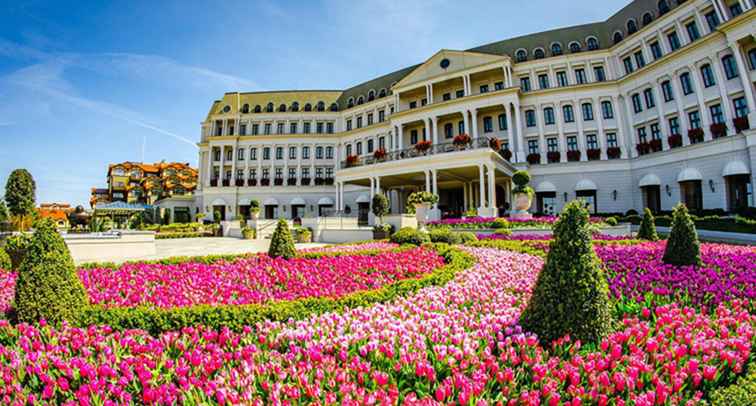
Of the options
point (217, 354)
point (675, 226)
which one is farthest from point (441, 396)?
point (675, 226)

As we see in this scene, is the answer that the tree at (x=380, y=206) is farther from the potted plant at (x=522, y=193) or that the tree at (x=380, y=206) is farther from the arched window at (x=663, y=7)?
the arched window at (x=663, y=7)

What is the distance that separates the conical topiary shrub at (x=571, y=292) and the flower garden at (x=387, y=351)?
0.11 meters

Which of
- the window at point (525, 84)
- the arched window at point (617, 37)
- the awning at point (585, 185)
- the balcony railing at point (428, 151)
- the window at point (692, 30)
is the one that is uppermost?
the arched window at point (617, 37)

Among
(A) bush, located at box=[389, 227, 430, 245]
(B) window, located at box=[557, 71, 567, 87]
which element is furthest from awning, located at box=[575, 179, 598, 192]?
(A) bush, located at box=[389, 227, 430, 245]

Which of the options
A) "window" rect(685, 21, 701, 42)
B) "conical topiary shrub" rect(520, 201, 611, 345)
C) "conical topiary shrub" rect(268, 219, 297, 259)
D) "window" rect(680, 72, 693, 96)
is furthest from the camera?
"window" rect(685, 21, 701, 42)

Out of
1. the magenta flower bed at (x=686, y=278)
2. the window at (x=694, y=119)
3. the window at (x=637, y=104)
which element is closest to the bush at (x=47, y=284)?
the magenta flower bed at (x=686, y=278)

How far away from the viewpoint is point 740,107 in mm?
23031

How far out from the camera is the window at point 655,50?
94.5 ft

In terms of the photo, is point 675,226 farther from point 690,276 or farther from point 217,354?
point 217,354

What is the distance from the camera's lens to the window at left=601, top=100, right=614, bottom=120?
3097 cm

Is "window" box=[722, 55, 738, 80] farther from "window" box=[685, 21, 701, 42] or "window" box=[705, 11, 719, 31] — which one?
"window" box=[685, 21, 701, 42]

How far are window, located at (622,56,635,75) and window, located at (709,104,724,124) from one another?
8.11 metres

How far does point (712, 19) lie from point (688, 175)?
481 inches

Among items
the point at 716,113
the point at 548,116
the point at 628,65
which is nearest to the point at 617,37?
the point at 628,65
